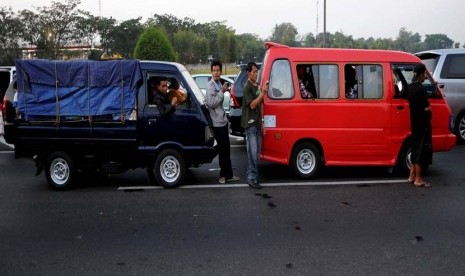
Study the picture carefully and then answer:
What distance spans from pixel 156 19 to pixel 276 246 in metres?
64.9

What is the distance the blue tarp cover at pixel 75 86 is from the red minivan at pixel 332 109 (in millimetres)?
2210

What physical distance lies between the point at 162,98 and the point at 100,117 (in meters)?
0.97

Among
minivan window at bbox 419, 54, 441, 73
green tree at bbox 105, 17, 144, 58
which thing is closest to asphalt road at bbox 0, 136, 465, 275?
minivan window at bbox 419, 54, 441, 73

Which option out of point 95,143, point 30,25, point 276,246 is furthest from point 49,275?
point 30,25

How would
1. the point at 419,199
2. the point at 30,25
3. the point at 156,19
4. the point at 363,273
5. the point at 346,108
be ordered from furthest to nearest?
the point at 156,19 < the point at 30,25 < the point at 346,108 < the point at 419,199 < the point at 363,273

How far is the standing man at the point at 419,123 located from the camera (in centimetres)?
764

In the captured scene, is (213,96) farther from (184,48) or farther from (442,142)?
(184,48)

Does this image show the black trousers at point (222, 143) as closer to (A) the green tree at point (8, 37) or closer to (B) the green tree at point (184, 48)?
(A) the green tree at point (8, 37)

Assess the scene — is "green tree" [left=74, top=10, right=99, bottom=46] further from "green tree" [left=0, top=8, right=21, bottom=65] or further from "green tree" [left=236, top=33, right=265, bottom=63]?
"green tree" [left=236, top=33, right=265, bottom=63]

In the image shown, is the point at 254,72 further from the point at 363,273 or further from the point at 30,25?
the point at 30,25

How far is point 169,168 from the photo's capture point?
7922mm

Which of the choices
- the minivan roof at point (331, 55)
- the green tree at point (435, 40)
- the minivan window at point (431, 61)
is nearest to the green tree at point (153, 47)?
the minivan window at point (431, 61)

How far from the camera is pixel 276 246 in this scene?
5211 millimetres

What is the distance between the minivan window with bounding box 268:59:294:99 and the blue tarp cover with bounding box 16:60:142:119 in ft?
7.03
